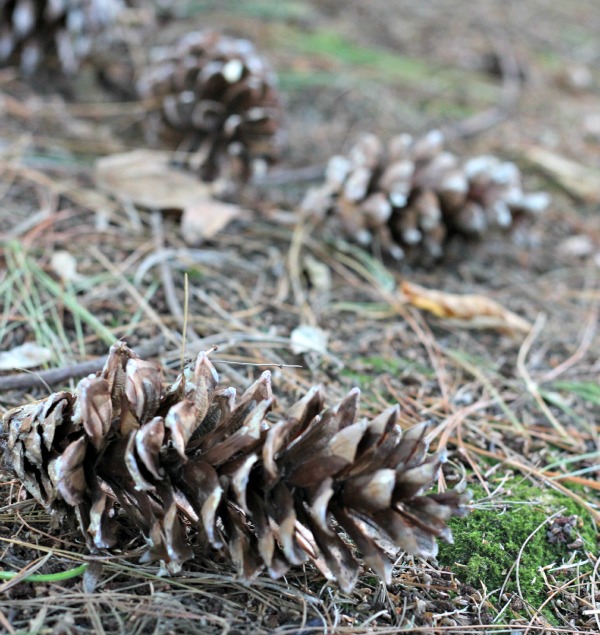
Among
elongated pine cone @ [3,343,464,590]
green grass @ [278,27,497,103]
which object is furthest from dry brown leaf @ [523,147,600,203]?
elongated pine cone @ [3,343,464,590]

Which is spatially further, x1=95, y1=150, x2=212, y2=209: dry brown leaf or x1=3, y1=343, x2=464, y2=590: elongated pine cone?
x1=95, y1=150, x2=212, y2=209: dry brown leaf

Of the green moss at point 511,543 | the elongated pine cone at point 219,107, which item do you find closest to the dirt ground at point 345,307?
the green moss at point 511,543

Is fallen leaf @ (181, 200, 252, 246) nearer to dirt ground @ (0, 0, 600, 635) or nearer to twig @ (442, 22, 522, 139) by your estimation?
dirt ground @ (0, 0, 600, 635)

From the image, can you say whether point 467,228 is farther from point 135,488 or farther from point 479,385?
point 135,488

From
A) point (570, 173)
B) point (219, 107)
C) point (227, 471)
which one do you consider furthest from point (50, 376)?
point (570, 173)

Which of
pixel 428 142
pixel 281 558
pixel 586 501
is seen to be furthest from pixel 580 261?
pixel 281 558

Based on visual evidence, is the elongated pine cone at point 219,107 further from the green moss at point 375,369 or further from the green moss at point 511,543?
the green moss at point 511,543
